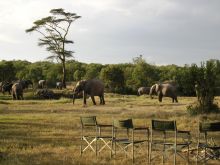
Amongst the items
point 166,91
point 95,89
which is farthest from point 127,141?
point 166,91

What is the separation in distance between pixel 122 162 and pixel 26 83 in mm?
46418

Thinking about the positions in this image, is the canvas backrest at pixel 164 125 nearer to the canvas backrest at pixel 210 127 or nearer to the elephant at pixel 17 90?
the canvas backrest at pixel 210 127

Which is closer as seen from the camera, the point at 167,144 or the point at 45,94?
the point at 167,144

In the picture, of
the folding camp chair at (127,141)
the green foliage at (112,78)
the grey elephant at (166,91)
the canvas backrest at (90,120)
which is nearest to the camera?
the folding camp chair at (127,141)

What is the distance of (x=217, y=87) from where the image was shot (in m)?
29.1

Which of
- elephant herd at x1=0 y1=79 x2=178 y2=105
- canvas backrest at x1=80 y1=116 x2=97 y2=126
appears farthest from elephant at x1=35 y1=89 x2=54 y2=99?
canvas backrest at x1=80 y1=116 x2=97 y2=126

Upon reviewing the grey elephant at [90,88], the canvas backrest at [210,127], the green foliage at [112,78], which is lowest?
the canvas backrest at [210,127]

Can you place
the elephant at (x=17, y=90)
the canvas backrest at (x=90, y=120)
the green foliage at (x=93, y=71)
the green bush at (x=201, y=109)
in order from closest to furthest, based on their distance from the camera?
the canvas backrest at (x=90, y=120) → the green bush at (x=201, y=109) → the elephant at (x=17, y=90) → the green foliage at (x=93, y=71)

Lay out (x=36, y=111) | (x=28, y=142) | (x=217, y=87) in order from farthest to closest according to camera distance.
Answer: (x=36, y=111) < (x=217, y=87) < (x=28, y=142)

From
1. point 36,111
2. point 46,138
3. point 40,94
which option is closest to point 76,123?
point 46,138

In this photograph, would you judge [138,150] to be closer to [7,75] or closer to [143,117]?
[143,117]

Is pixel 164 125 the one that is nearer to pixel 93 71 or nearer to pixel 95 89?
pixel 95 89

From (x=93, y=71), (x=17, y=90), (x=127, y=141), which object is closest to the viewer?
(x=127, y=141)

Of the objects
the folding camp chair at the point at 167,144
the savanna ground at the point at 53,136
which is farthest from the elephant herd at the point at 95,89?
the folding camp chair at the point at 167,144
